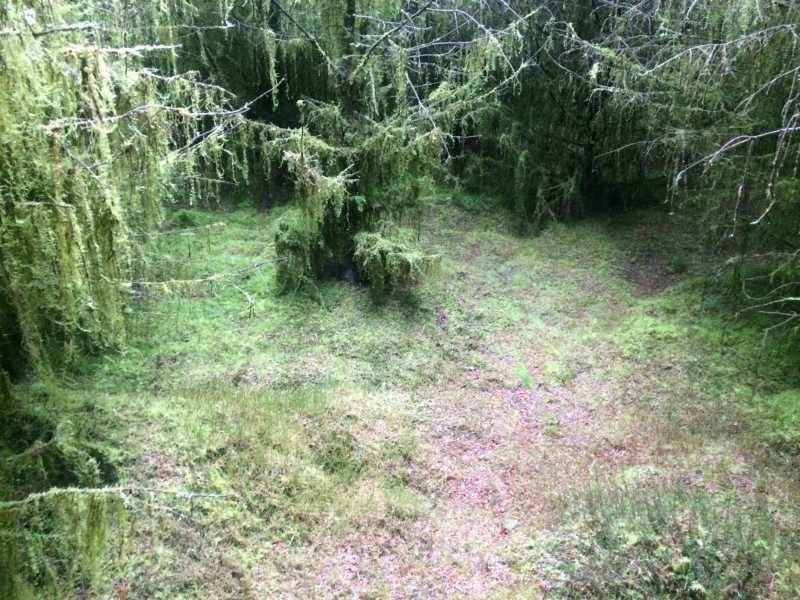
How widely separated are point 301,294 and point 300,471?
157 inches

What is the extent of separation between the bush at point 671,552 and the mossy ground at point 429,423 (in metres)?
0.03

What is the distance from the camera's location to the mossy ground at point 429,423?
196 inches

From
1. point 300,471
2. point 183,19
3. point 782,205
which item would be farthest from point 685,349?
point 183,19

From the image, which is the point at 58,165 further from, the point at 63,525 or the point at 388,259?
the point at 388,259

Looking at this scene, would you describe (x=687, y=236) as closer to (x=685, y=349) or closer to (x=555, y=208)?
(x=555, y=208)

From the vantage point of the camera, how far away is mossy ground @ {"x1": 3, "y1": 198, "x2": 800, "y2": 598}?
16.3 ft

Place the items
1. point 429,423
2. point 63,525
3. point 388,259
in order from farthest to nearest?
1. point 388,259
2. point 429,423
3. point 63,525

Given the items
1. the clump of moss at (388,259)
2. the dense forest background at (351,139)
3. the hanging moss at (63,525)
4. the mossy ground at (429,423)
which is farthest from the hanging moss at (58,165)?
the clump of moss at (388,259)

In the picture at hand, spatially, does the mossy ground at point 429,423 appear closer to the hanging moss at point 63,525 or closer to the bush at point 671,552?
the bush at point 671,552

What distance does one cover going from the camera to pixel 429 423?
7.44m

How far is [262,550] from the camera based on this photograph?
5000mm

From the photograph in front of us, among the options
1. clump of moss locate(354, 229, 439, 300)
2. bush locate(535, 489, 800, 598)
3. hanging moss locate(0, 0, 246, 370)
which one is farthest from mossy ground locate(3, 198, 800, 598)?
hanging moss locate(0, 0, 246, 370)

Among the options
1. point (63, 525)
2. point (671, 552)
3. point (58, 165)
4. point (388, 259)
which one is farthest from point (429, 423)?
point (58, 165)

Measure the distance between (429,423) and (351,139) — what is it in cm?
470
